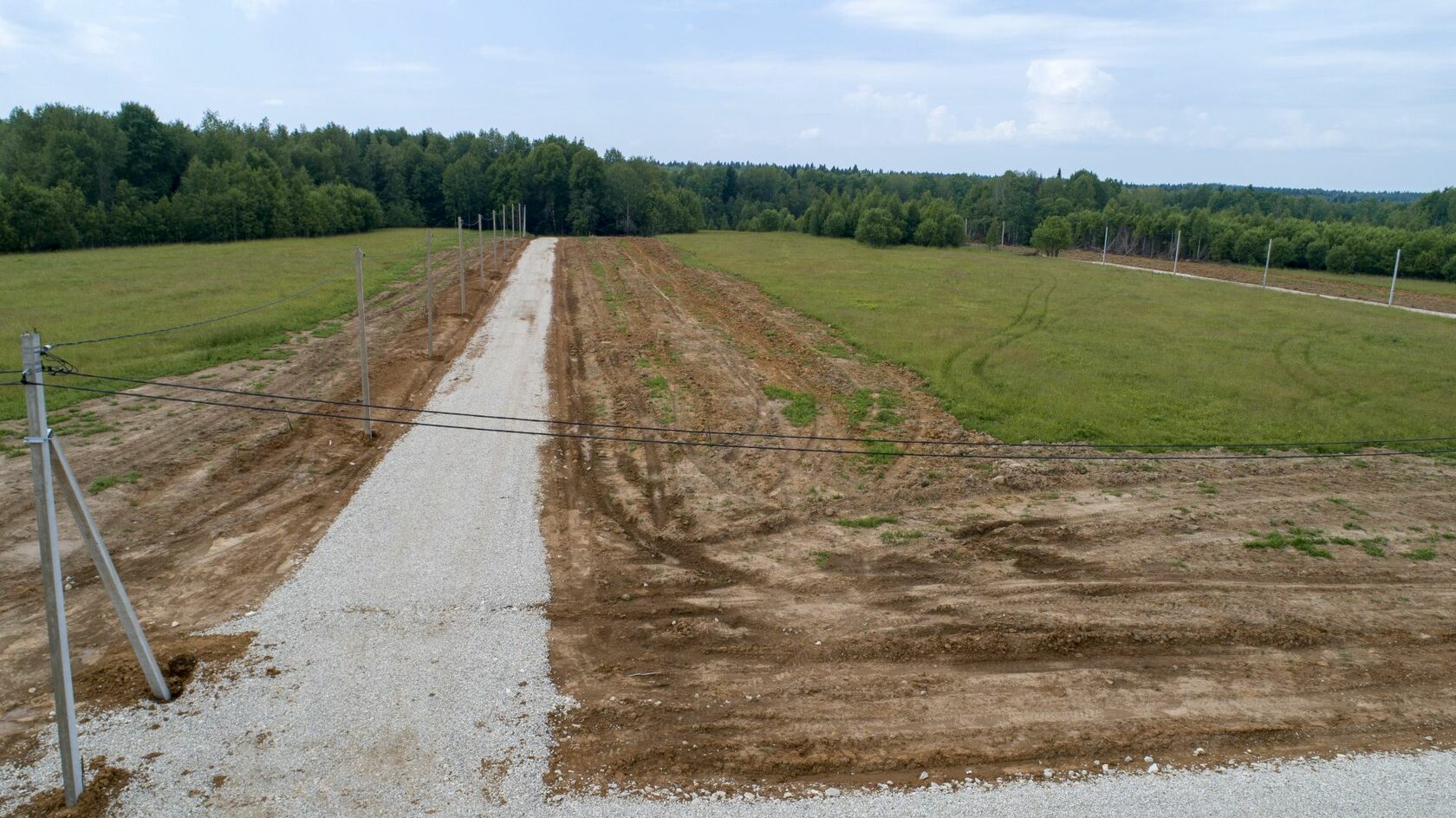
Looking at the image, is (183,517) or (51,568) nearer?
(51,568)

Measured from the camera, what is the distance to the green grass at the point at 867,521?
41.2ft

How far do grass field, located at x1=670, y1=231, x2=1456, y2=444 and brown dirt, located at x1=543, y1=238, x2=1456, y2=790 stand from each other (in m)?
2.76

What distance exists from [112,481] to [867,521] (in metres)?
11.2

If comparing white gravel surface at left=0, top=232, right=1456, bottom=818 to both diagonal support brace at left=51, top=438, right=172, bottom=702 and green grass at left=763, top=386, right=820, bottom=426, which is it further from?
green grass at left=763, top=386, right=820, bottom=426

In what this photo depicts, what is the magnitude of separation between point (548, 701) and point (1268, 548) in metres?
10.1

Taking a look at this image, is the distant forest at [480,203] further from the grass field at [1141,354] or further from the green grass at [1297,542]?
the green grass at [1297,542]

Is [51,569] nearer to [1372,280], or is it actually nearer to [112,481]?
[112,481]

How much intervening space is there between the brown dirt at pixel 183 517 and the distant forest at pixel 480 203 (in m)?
52.1

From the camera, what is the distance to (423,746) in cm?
752

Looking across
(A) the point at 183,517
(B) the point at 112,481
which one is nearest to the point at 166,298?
(B) the point at 112,481

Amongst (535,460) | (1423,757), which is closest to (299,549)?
(535,460)

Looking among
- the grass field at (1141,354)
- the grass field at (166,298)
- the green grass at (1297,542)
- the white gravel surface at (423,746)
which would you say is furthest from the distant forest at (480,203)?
the green grass at (1297,542)

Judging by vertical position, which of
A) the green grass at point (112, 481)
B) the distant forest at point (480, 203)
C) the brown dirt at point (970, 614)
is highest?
the distant forest at point (480, 203)

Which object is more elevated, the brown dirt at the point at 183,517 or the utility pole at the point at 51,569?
the utility pole at the point at 51,569
